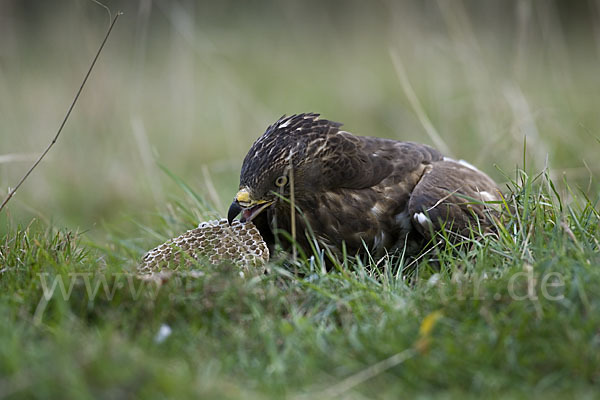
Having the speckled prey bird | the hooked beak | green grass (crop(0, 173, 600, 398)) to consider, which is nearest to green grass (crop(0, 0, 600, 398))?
green grass (crop(0, 173, 600, 398))

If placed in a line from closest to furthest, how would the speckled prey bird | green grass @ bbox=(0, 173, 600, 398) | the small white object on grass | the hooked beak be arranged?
green grass @ bbox=(0, 173, 600, 398)
the small white object on grass
the hooked beak
the speckled prey bird

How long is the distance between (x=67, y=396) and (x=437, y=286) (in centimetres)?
166

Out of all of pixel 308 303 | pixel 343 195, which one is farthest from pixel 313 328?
pixel 343 195

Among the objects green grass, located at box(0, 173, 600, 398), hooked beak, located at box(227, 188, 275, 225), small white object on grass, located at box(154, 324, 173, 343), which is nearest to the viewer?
green grass, located at box(0, 173, 600, 398)

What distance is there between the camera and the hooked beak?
368 centimetres

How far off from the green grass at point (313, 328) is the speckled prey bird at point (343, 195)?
0.52 metres

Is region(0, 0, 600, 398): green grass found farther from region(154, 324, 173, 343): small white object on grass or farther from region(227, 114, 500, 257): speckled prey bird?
region(227, 114, 500, 257): speckled prey bird

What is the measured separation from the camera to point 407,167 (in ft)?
13.9

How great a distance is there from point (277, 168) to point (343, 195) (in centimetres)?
49

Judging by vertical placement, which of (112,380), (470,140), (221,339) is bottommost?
(470,140)

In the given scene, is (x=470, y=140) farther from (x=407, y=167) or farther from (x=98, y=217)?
(x=98, y=217)

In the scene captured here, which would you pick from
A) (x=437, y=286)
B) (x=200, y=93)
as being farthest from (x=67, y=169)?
(x=437, y=286)

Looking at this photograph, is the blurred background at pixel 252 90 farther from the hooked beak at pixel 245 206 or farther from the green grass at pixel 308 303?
the hooked beak at pixel 245 206

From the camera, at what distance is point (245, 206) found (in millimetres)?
3719
